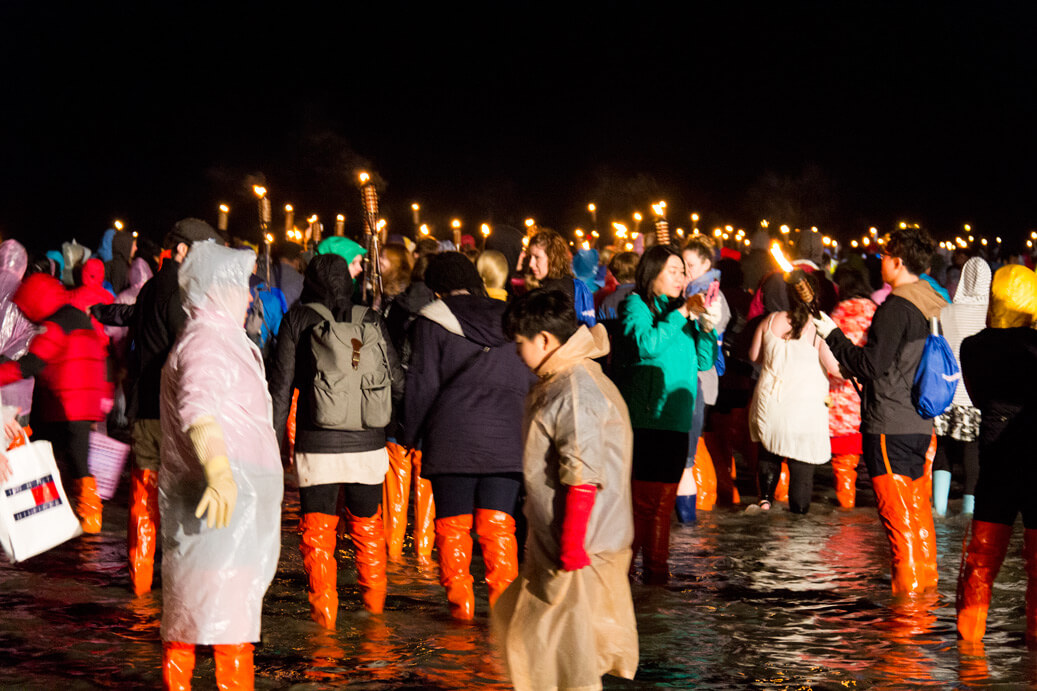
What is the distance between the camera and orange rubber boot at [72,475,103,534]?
30.7ft

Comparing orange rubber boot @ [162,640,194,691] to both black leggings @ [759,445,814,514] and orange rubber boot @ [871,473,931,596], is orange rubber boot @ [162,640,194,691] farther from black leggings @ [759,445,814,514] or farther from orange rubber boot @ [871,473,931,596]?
black leggings @ [759,445,814,514]

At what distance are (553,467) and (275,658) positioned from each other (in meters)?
2.37

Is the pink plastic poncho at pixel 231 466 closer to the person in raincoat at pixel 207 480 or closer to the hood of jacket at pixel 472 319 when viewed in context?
the person in raincoat at pixel 207 480

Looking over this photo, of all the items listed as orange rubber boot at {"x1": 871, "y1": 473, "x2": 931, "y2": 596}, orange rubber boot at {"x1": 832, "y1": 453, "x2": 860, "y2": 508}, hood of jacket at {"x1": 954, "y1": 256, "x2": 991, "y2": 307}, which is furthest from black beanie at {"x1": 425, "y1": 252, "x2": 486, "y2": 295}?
orange rubber boot at {"x1": 832, "y1": 453, "x2": 860, "y2": 508}

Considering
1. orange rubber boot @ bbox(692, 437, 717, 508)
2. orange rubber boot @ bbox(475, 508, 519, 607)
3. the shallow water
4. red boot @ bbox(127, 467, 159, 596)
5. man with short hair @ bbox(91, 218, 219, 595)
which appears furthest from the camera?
orange rubber boot @ bbox(692, 437, 717, 508)

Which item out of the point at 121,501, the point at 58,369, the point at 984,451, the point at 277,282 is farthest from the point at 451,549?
the point at 277,282

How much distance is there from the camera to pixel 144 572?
24.2 ft

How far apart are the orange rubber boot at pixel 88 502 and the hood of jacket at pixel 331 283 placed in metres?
3.67

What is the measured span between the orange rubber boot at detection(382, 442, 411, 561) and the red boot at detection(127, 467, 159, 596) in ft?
6.04

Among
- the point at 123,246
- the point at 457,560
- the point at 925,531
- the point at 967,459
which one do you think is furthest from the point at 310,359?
the point at 123,246

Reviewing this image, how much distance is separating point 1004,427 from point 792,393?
413cm

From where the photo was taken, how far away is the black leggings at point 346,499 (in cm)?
651

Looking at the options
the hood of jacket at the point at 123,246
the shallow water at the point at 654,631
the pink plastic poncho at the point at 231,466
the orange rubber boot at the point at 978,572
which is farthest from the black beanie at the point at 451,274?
the hood of jacket at the point at 123,246

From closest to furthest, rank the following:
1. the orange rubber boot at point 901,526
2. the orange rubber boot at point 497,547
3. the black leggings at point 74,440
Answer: the orange rubber boot at point 497,547
the orange rubber boot at point 901,526
the black leggings at point 74,440
